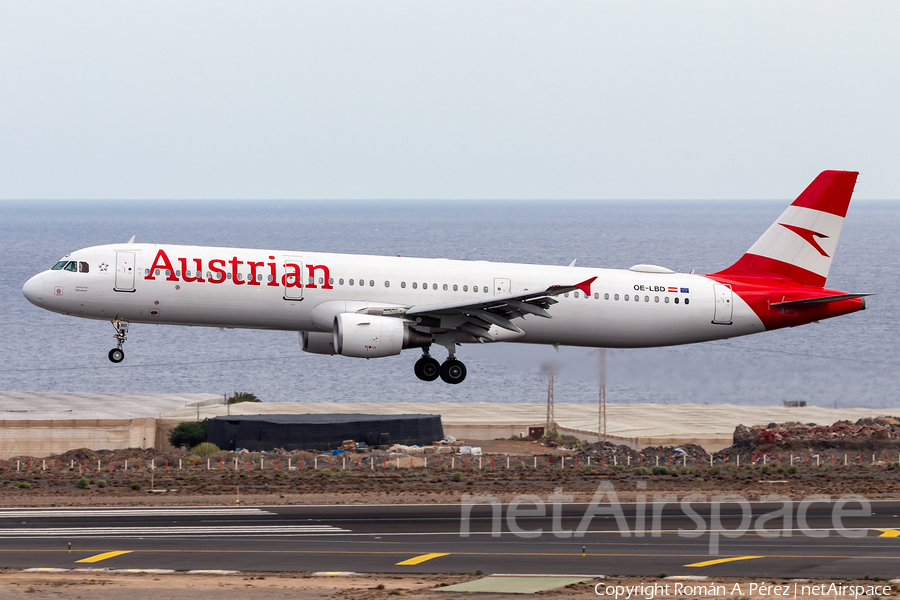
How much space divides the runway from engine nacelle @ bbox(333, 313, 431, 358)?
5.93 m

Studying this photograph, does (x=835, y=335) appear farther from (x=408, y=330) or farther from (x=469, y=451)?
(x=408, y=330)

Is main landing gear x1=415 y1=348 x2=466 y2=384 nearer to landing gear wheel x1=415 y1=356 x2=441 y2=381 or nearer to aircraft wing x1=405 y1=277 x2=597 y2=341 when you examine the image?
landing gear wheel x1=415 y1=356 x2=441 y2=381

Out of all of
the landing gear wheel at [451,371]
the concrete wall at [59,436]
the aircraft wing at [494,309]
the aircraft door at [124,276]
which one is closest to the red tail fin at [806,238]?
the aircraft wing at [494,309]

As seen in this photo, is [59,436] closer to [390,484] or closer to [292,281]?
[390,484]

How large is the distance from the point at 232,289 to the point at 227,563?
13.1 meters

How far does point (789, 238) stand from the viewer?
158 ft

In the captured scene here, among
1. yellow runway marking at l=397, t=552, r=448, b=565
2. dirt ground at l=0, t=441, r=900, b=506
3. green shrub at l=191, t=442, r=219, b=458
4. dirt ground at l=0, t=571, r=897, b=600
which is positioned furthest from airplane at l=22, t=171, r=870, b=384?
green shrub at l=191, t=442, r=219, b=458

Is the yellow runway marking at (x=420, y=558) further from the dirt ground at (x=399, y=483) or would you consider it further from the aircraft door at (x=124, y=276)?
the aircraft door at (x=124, y=276)

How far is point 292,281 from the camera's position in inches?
1629

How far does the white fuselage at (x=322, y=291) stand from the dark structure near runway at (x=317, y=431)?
3463 cm

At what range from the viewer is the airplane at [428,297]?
40812 mm

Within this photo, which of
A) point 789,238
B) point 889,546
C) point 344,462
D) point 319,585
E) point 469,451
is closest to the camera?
point 319,585

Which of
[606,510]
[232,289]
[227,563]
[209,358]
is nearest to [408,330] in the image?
[232,289]

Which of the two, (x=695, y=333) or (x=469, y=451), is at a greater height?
(x=695, y=333)
